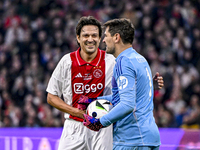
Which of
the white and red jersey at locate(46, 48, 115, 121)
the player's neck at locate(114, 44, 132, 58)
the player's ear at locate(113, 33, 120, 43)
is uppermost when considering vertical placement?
the player's ear at locate(113, 33, 120, 43)

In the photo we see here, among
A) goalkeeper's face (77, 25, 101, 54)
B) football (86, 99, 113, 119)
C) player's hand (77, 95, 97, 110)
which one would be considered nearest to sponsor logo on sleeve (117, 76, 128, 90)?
football (86, 99, 113, 119)

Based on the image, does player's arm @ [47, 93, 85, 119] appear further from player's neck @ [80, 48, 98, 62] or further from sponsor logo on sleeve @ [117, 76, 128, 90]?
sponsor logo on sleeve @ [117, 76, 128, 90]

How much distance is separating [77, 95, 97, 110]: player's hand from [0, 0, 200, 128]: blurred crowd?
5003 millimetres

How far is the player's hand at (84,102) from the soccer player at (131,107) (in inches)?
22.6

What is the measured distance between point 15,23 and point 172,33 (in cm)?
Result: 513

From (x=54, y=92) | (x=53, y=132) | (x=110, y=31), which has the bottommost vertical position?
(x=53, y=132)

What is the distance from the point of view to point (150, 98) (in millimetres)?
3555

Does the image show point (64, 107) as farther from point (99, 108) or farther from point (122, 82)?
point (122, 82)

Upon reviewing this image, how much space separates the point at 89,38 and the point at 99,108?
94cm

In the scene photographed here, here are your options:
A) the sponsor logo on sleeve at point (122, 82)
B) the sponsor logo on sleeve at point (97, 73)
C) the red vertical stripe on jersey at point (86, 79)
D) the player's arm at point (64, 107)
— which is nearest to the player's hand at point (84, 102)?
the player's arm at point (64, 107)

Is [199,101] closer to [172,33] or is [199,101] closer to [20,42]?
[172,33]

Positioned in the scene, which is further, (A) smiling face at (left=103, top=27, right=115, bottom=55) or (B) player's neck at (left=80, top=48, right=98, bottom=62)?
(B) player's neck at (left=80, top=48, right=98, bottom=62)

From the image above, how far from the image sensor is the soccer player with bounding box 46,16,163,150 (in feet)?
14.3

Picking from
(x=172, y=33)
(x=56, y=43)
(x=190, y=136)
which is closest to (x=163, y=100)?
(x=172, y=33)
